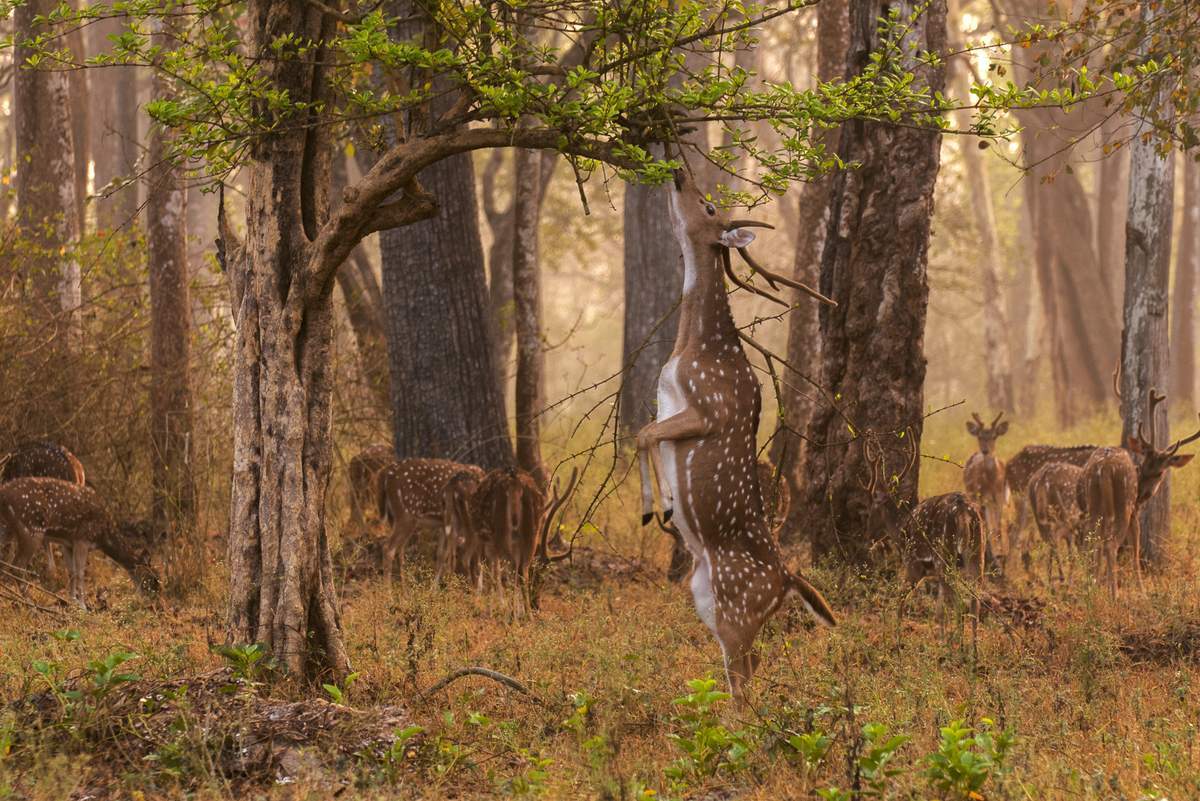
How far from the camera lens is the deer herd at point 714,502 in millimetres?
7016

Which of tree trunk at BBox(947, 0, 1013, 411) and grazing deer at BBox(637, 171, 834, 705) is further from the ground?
tree trunk at BBox(947, 0, 1013, 411)

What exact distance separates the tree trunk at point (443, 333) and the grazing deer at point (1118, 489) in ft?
16.1

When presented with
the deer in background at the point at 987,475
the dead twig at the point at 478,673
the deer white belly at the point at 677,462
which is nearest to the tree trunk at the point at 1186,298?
the deer in background at the point at 987,475

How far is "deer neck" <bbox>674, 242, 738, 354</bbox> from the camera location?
7246 millimetres

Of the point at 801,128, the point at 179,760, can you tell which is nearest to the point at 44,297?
the point at 179,760

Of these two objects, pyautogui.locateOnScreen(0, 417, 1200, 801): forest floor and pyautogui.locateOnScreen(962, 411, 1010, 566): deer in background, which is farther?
pyautogui.locateOnScreen(962, 411, 1010, 566): deer in background

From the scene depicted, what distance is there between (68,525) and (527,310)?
443cm

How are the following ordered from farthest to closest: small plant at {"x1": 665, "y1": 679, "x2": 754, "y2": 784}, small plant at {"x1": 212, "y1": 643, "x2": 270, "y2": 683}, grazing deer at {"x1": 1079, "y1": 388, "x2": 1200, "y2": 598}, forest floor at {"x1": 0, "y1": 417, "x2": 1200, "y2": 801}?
grazing deer at {"x1": 1079, "y1": 388, "x2": 1200, "y2": 598}, small plant at {"x1": 212, "y1": 643, "x2": 270, "y2": 683}, small plant at {"x1": 665, "y1": 679, "x2": 754, "y2": 784}, forest floor at {"x1": 0, "y1": 417, "x2": 1200, "y2": 801}

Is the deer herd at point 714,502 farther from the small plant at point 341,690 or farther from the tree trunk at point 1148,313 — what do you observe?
the small plant at point 341,690

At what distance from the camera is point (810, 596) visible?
7.19m

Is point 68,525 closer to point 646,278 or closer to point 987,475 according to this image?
point 987,475

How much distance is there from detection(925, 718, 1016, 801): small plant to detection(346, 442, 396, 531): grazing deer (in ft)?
23.8

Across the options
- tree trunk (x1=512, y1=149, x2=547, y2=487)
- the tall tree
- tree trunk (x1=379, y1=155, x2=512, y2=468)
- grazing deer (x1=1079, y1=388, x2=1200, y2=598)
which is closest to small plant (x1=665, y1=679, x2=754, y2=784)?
grazing deer (x1=1079, y1=388, x2=1200, y2=598)

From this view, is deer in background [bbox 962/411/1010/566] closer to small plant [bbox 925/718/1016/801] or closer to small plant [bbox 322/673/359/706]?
small plant [bbox 322/673/359/706]
